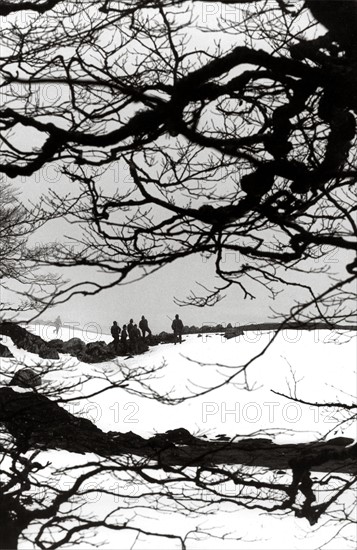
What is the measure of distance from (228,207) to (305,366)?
16.8 meters

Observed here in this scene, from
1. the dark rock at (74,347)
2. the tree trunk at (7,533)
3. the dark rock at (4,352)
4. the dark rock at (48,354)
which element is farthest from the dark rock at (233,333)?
the tree trunk at (7,533)

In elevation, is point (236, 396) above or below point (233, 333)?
below

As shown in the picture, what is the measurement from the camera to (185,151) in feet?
18.6

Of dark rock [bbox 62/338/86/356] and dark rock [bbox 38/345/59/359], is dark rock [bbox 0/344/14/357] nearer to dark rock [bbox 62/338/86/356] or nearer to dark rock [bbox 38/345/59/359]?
dark rock [bbox 38/345/59/359]

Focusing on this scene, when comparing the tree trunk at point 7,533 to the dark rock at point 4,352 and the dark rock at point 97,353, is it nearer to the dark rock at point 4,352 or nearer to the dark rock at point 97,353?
the dark rock at point 4,352

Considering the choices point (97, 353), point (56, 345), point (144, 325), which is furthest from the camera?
point (144, 325)

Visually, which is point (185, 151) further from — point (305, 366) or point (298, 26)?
point (305, 366)

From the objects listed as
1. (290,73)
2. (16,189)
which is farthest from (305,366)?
(290,73)

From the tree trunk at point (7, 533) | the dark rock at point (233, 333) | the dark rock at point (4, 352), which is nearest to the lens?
the tree trunk at point (7, 533)

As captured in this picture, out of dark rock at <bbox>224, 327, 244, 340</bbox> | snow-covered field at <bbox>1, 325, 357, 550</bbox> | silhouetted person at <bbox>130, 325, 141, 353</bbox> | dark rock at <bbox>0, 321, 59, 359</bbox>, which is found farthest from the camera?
dark rock at <bbox>224, 327, 244, 340</bbox>

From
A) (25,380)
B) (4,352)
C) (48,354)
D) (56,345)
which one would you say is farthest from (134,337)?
(25,380)

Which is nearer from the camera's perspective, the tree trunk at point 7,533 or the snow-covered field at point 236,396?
the tree trunk at point 7,533

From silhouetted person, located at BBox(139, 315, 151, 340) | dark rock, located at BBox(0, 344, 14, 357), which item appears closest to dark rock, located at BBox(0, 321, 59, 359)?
dark rock, located at BBox(0, 344, 14, 357)

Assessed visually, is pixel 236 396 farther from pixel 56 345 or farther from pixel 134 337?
pixel 56 345
